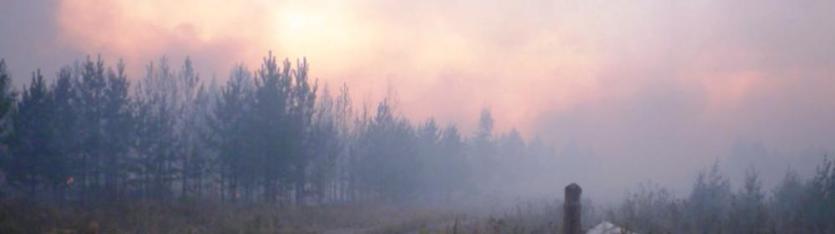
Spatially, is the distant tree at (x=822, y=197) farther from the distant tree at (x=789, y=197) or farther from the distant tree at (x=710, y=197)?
the distant tree at (x=710, y=197)

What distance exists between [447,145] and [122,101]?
112ft

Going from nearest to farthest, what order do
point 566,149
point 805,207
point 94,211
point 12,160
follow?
point 805,207 → point 94,211 → point 12,160 → point 566,149

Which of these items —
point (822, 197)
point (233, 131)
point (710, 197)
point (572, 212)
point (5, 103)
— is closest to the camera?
point (572, 212)

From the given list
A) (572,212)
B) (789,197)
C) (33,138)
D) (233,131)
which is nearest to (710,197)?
(789,197)

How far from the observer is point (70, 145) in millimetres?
30250

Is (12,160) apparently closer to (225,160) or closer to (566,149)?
(225,160)

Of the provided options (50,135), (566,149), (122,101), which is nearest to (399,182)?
(122,101)

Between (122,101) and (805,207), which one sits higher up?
(122,101)

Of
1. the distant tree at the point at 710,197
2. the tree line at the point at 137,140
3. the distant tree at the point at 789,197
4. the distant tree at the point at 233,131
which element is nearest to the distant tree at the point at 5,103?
the tree line at the point at 137,140

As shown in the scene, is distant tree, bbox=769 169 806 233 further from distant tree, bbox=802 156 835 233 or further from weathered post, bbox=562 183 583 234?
weathered post, bbox=562 183 583 234

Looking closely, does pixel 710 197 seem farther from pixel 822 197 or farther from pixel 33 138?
pixel 33 138

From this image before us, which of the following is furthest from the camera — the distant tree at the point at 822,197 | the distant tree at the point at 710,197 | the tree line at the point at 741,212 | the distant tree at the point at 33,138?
the distant tree at the point at 33,138

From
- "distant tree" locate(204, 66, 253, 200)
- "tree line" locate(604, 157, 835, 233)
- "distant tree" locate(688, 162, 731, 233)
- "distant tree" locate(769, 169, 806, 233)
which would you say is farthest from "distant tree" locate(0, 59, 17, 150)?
"distant tree" locate(769, 169, 806, 233)

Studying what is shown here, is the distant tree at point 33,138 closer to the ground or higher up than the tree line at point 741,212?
higher up
